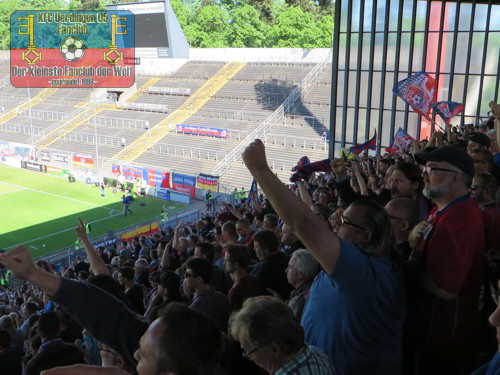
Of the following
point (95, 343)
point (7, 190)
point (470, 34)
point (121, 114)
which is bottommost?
point (7, 190)

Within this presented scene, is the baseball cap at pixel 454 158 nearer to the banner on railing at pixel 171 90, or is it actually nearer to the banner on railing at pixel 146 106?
the banner on railing at pixel 146 106

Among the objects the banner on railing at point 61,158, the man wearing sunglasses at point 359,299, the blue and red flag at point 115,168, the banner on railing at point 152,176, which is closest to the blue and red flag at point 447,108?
the man wearing sunglasses at point 359,299

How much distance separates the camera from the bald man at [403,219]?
3.23 metres

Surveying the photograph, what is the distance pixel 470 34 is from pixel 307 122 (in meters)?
19.2

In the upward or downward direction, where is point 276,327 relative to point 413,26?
downward

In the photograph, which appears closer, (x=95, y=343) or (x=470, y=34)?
(x=95, y=343)

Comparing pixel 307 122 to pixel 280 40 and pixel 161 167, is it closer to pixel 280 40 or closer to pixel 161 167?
pixel 161 167

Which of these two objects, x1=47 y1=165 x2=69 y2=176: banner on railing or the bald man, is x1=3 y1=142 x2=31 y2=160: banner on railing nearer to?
x1=47 y1=165 x2=69 y2=176: banner on railing

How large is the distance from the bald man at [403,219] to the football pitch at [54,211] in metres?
23.3

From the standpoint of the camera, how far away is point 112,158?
40.4 meters

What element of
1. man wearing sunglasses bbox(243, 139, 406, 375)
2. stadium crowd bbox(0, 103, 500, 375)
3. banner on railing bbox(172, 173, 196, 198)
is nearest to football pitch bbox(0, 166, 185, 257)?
banner on railing bbox(172, 173, 196, 198)

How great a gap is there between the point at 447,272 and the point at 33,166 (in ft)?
145

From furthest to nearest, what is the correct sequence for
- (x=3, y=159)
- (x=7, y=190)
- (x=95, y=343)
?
(x=3, y=159) < (x=7, y=190) < (x=95, y=343)

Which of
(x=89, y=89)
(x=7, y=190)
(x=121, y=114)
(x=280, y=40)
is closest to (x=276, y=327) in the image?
(x=7, y=190)
